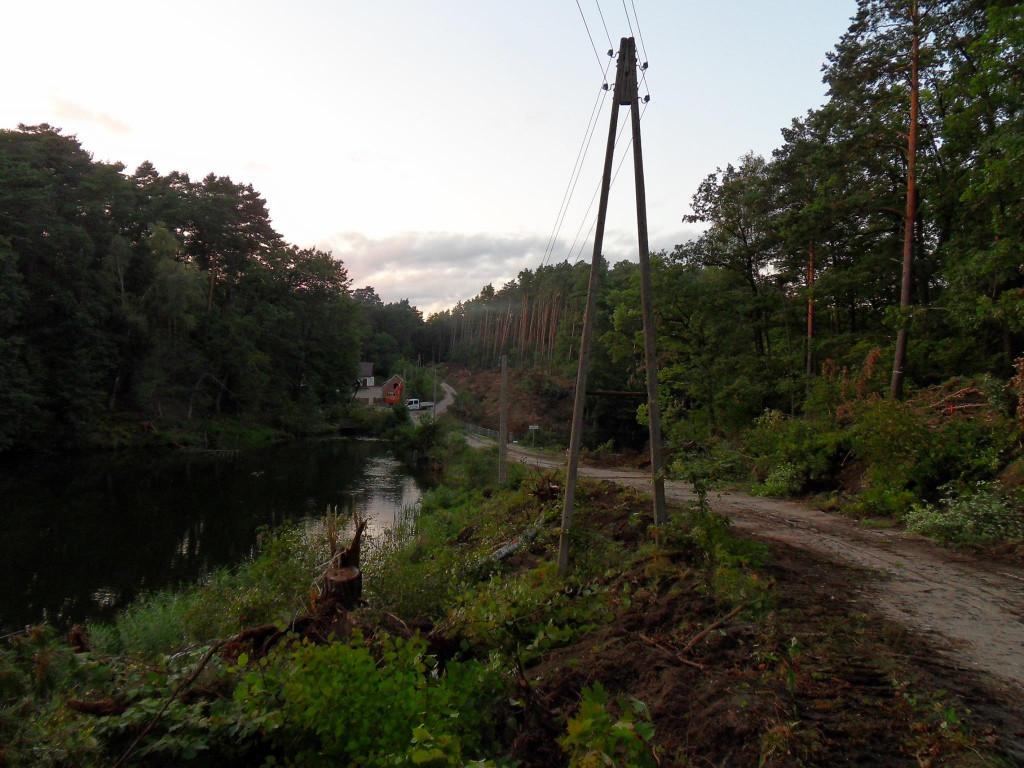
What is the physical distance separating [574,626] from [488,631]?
1115mm

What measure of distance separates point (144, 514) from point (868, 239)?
26.6 meters

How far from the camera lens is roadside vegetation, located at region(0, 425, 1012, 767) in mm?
3432

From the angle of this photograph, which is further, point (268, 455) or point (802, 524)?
point (268, 455)

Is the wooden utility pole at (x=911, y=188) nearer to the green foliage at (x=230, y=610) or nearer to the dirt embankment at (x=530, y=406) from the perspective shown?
the green foliage at (x=230, y=610)

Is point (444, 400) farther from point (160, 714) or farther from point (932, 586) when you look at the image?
point (160, 714)

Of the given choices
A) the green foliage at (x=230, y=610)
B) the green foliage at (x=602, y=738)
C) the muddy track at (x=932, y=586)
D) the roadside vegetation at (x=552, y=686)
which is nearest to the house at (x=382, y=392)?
→ the green foliage at (x=230, y=610)

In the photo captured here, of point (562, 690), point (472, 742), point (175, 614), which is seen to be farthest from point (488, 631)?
point (175, 614)

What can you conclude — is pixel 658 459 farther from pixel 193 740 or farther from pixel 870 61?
pixel 870 61

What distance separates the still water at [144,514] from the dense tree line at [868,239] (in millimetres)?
13116

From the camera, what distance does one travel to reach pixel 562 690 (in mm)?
4730

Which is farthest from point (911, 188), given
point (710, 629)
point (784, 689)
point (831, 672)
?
point (784, 689)

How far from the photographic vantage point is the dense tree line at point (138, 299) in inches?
1261

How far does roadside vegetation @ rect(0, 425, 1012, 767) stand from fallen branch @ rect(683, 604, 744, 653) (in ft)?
0.06

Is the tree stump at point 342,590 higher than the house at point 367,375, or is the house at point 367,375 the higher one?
the house at point 367,375
